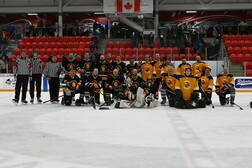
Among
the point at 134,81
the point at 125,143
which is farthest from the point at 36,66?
the point at 125,143

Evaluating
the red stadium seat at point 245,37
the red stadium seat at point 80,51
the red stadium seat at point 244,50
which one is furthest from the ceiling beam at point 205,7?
the red stadium seat at point 80,51

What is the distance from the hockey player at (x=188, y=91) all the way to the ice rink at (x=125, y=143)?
225 cm

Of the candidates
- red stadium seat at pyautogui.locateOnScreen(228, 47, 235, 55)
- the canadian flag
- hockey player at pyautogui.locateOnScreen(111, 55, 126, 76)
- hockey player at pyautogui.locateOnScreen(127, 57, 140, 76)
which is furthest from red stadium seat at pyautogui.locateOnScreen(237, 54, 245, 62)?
hockey player at pyautogui.locateOnScreen(111, 55, 126, 76)

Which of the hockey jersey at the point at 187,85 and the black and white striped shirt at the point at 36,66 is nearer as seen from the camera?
the hockey jersey at the point at 187,85

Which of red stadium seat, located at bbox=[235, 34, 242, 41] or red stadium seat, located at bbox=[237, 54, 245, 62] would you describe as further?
red stadium seat, located at bbox=[235, 34, 242, 41]

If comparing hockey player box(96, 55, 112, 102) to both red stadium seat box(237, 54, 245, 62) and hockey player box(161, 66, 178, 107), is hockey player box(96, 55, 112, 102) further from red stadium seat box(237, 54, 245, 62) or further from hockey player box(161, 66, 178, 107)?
red stadium seat box(237, 54, 245, 62)

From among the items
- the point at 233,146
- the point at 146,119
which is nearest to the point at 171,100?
the point at 146,119

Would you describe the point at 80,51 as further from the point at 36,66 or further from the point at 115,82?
the point at 115,82

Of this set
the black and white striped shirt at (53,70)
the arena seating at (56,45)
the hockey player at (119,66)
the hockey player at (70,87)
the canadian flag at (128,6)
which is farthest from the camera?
the canadian flag at (128,6)

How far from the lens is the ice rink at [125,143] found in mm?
3182

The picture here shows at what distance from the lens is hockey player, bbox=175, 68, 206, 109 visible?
28.1 feet

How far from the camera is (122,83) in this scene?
9.34 metres

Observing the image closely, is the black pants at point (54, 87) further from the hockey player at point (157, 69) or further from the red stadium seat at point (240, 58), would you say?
the red stadium seat at point (240, 58)

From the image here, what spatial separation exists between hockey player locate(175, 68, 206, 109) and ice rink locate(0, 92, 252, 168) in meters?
2.25
